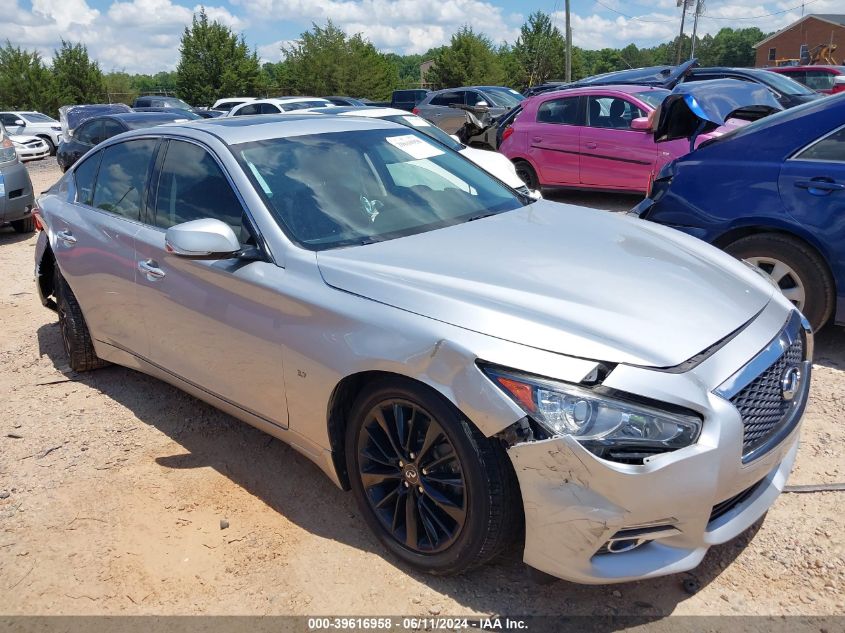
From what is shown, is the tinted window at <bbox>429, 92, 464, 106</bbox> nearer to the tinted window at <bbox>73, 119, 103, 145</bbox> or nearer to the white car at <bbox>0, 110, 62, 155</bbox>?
the tinted window at <bbox>73, 119, 103, 145</bbox>

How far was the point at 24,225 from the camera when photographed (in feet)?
32.6

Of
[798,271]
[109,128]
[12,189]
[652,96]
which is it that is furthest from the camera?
[109,128]

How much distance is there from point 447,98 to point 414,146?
54.8 feet

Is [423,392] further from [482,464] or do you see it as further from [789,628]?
[789,628]

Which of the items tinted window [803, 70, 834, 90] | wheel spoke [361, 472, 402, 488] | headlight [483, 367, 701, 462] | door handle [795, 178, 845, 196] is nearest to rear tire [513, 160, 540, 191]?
door handle [795, 178, 845, 196]

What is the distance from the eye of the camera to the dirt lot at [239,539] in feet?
8.32

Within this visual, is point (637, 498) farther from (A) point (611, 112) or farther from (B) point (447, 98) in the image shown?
(B) point (447, 98)

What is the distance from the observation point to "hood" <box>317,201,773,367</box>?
226 cm

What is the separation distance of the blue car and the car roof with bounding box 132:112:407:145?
2061 mm

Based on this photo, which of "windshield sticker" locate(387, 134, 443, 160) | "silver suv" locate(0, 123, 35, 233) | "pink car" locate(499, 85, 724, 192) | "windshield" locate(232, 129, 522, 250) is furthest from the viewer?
"silver suv" locate(0, 123, 35, 233)

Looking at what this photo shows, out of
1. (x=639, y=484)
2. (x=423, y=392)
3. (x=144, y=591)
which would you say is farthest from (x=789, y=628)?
(x=144, y=591)

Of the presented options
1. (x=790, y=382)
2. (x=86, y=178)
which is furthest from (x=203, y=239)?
(x=790, y=382)

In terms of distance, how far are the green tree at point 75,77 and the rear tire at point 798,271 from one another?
1746 inches

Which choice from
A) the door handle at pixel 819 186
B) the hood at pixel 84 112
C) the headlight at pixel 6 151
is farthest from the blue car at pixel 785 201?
the hood at pixel 84 112
